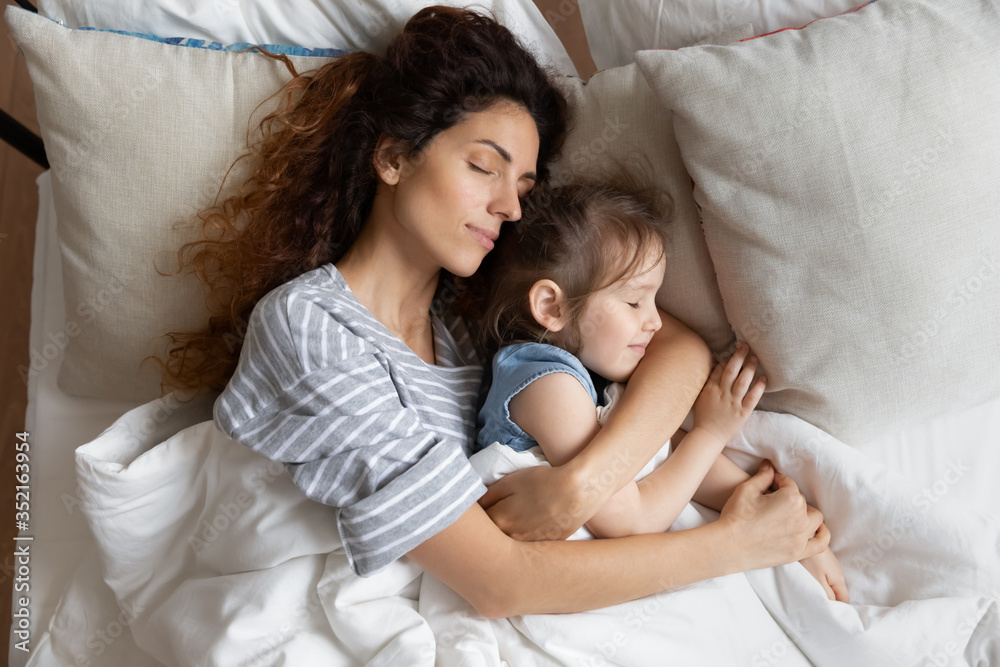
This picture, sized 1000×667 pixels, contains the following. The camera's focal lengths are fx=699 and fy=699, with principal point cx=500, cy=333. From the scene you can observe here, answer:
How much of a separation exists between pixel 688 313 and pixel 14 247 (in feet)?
6.33

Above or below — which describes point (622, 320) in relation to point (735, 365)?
above

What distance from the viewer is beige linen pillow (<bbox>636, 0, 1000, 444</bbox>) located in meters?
1.10

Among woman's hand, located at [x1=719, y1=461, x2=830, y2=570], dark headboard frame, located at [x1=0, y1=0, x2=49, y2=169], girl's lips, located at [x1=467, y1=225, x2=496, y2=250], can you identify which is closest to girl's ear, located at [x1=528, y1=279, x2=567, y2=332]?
girl's lips, located at [x1=467, y1=225, x2=496, y2=250]

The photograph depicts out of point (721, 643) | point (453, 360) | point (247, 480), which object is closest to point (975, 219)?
point (721, 643)

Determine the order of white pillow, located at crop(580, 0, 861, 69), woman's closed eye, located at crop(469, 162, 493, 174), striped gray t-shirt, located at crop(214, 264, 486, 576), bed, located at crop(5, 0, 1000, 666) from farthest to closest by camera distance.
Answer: white pillow, located at crop(580, 0, 861, 69)
woman's closed eye, located at crop(469, 162, 493, 174)
bed, located at crop(5, 0, 1000, 666)
striped gray t-shirt, located at crop(214, 264, 486, 576)

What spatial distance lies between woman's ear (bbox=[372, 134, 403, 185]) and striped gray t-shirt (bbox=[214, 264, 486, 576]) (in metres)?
0.27

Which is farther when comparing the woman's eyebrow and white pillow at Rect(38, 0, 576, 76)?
white pillow at Rect(38, 0, 576, 76)

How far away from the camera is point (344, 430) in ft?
3.33

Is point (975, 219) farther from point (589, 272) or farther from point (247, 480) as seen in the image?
point (247, 480)

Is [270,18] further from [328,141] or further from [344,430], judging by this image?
[344,430]

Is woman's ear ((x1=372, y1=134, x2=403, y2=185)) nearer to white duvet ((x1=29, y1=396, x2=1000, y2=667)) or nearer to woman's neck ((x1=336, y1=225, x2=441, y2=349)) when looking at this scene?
woman's neck ((x1=336, y1=225, x2=441, y2=349))

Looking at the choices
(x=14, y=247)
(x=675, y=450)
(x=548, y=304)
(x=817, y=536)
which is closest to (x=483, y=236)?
(x=548, y=304)

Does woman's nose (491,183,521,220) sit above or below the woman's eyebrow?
below

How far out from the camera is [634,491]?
1.17m
